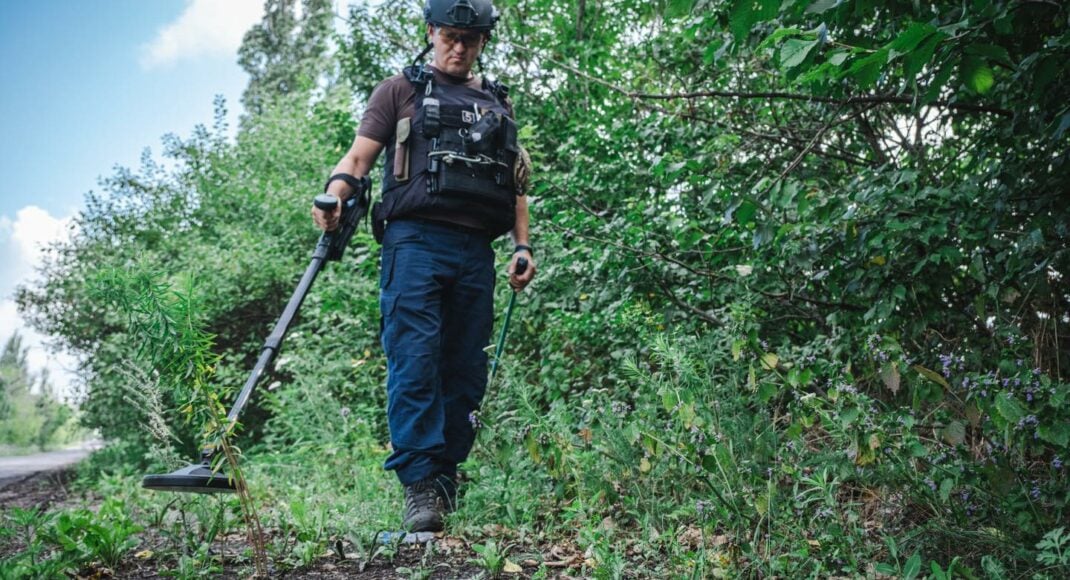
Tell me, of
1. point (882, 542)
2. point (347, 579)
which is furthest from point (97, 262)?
point (882, 542)

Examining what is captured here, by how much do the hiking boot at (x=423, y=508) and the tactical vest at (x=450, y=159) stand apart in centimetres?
102

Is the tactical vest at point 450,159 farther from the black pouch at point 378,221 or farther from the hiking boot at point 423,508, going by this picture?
the hiking boot at point 423,508

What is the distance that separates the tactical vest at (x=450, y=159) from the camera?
3.17 m

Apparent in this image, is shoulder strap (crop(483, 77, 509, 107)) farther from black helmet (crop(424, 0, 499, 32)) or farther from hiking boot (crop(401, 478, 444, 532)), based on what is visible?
hiking boot (crop(401, 478, 444, 532))

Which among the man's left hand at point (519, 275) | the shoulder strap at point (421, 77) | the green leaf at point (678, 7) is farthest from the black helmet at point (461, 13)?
the green leaf at point (678, 7)

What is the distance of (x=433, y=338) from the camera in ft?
10.2

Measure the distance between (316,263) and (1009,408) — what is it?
2258 millimetres

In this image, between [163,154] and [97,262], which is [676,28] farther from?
[163,154]

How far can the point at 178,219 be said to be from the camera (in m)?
10.8

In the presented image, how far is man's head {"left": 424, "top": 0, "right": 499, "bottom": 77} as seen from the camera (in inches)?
127

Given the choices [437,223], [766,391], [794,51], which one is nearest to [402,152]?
[437,223]

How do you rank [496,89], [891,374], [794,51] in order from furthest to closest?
[496,89] → [891,374] → [794,51]

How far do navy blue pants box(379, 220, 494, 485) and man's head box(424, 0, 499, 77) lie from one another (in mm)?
713

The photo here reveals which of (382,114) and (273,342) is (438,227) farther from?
(273,342)
